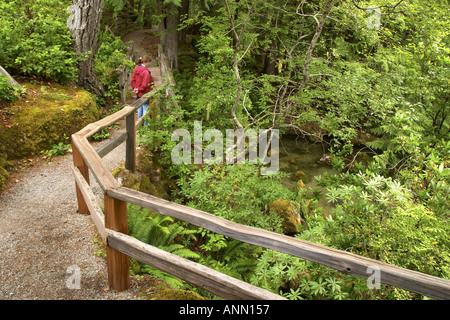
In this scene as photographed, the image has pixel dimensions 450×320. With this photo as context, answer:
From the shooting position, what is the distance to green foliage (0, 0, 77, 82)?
763 centimetres

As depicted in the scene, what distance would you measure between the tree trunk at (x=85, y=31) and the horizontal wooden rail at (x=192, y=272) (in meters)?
7.69

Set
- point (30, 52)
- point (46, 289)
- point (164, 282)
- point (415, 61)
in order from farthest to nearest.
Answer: point (415, 61) → point (30, 52) → point (164, 282) → point (46, 289)

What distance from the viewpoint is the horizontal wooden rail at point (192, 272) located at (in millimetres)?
2129

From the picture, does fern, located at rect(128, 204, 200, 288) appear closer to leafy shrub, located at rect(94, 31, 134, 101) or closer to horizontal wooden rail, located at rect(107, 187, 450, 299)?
horizontal wooden rail, located at rect(107, 187, 450, 299)

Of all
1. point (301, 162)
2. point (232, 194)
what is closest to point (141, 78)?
point (232, 194)

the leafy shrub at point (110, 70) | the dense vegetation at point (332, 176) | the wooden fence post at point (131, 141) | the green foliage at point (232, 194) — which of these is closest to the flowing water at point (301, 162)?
the dense vegetation at point (332, 176)

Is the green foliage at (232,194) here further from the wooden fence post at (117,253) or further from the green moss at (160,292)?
the wooden fence post at (117,253)

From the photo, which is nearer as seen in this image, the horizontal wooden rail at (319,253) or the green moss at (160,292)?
the horizontal wooden rail at (319,253)

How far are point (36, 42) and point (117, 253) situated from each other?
24.1ft

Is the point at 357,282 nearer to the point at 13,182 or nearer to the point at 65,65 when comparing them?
the point at 13,182
